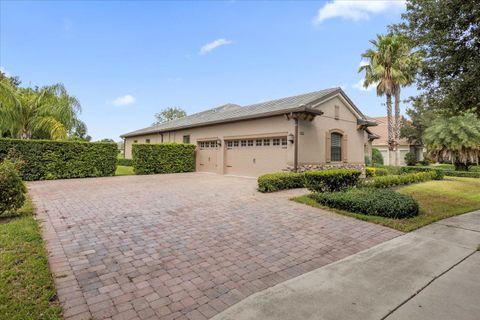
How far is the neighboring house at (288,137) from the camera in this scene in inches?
522

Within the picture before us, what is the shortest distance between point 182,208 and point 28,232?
336cm

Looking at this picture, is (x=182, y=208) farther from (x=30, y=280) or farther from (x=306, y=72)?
(x=306, y=72)

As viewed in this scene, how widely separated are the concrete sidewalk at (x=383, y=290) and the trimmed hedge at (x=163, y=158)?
1494 centimetres

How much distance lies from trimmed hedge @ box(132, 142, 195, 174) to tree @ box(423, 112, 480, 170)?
21432 millimetres

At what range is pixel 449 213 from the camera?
7.43 m

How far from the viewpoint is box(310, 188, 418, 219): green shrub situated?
259 inches

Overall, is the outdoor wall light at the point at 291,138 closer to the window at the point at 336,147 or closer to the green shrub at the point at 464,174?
the window at the point at 336,147

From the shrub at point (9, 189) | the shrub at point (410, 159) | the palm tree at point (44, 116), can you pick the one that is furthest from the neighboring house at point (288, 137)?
the shrub at point (410, 159)

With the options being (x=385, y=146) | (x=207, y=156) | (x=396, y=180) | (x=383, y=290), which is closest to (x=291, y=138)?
(x=396, y=180)

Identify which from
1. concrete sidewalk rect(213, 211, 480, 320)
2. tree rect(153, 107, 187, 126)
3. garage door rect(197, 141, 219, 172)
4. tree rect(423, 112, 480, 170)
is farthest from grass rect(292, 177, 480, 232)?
tree rect(153, 107, 187, 126)

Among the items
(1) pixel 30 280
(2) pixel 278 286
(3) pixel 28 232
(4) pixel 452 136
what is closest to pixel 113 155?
(3) pixel 28 232

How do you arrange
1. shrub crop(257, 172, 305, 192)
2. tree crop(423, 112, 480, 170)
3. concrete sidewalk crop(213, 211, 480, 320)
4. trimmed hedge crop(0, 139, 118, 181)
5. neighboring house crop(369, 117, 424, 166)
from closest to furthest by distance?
concrete sidewalk crop(213, 211, 480, 320), shrub crop(257, 172, 305, 192), trimmed hedge crop(0, 139, 118, 181), tree crop(423, 112, 480, 170), neighboring house crop(369, 117, 424, 166)

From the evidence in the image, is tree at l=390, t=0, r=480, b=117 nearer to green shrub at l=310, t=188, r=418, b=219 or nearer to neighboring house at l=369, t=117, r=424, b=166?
green shrub at l=310, t=188, r=418, b=219

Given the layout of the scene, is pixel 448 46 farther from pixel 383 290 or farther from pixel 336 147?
pixel 336 147
